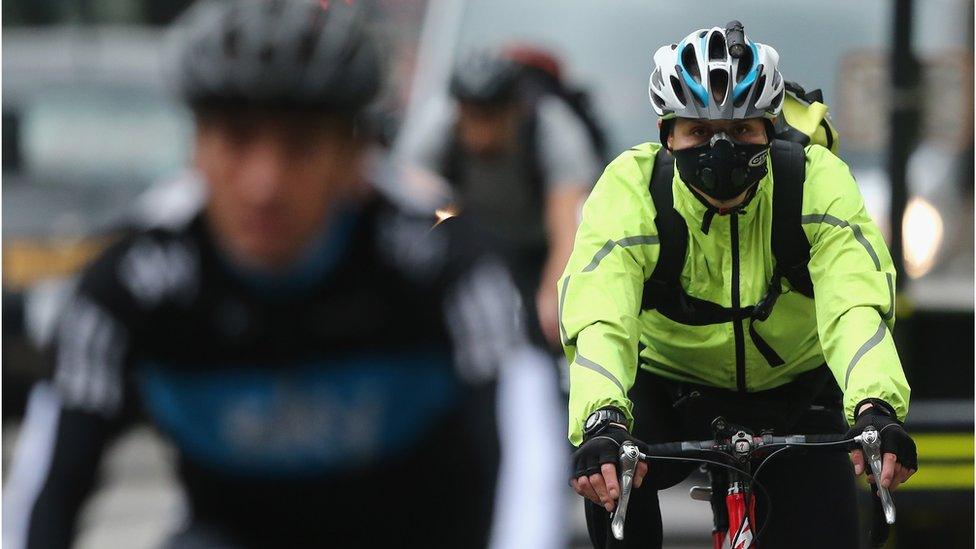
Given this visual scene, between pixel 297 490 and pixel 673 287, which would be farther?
pixel 673 287

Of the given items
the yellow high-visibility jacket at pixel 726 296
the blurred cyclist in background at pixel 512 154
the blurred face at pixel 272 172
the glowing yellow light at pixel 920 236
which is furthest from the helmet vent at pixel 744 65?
the glowing yellow light at pixel 920 236

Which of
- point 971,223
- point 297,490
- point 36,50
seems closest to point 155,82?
point 36,50

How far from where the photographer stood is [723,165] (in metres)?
3.56

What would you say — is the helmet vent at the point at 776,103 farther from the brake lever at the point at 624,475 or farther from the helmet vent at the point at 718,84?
the brake lever at the point at 624,475

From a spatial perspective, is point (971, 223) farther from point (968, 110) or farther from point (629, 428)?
point (629, 428)

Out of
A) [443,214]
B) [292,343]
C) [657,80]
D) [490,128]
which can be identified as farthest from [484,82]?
[292,343]

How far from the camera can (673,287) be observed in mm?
3742

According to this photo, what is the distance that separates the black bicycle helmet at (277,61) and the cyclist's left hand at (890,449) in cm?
141

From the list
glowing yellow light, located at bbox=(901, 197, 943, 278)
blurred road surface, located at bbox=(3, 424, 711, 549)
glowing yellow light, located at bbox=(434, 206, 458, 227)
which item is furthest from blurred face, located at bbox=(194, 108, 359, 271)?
glowing yellow light, located at bbox=(901, 197, 943, 278)

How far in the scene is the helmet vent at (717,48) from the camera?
12.2ft

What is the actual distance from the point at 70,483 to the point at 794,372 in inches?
77.4

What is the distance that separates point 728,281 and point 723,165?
27cm

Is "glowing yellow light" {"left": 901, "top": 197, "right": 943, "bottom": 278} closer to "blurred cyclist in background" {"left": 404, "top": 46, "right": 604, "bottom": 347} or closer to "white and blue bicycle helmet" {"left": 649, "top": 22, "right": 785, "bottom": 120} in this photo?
"blurred cyclist in background" {"left": 404, "top": 46, "right": 604, "bottom": 347}

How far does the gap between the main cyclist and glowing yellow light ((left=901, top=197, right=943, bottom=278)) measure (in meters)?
2.76
